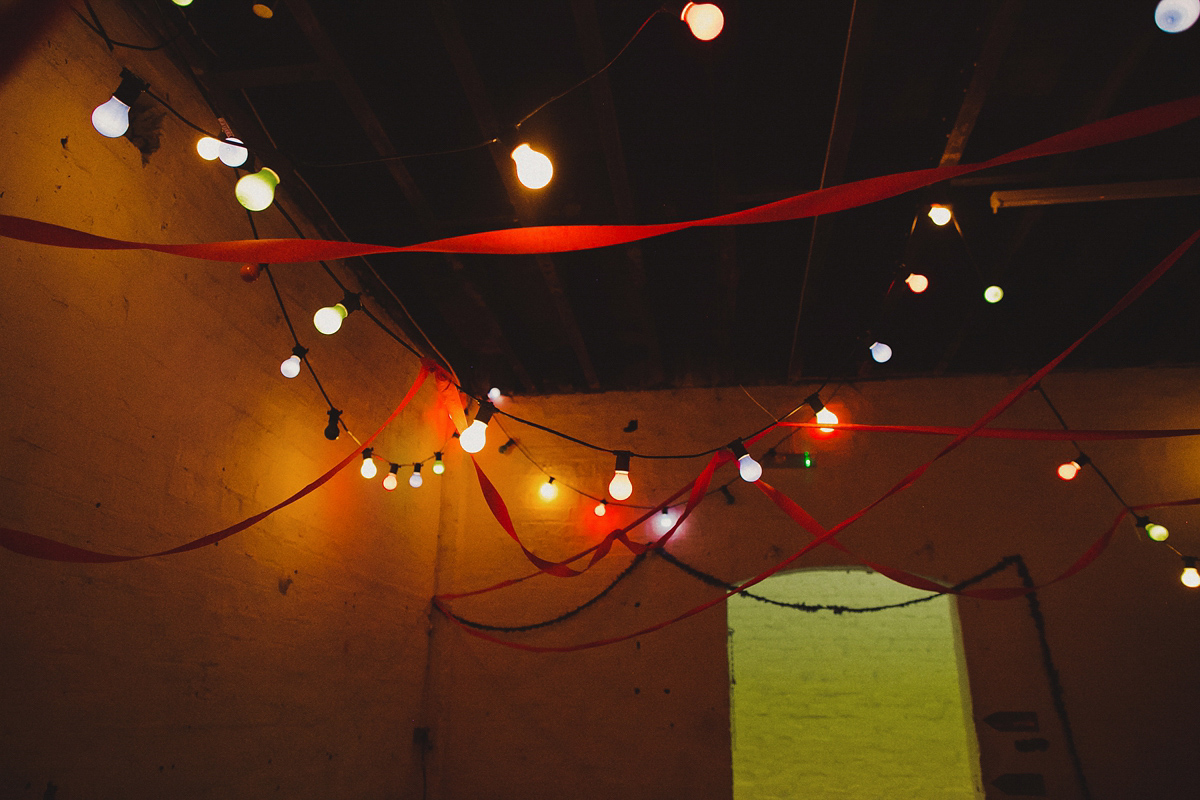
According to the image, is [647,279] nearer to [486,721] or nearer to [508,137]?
[508,137]

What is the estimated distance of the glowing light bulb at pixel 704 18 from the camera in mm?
1888

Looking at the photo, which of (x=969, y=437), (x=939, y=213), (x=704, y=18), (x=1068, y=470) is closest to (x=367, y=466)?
(x=704, y=18)

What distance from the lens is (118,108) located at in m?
1.75

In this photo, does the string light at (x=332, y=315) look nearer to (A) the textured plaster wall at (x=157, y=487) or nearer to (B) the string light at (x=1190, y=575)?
(A) the textured plaster wall at (x=157, y=487)

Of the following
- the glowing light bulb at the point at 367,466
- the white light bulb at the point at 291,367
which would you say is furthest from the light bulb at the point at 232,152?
the glowing light bulb at the point at 367,466

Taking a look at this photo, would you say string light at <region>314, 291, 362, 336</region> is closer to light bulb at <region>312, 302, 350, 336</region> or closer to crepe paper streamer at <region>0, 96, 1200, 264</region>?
light bulb at <region>312, 302, 350, 336</region>

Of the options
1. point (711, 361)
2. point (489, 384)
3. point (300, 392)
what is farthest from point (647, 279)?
point (300, 392)

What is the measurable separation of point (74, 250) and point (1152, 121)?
3017mm

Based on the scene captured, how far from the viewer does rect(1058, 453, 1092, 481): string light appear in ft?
14.2

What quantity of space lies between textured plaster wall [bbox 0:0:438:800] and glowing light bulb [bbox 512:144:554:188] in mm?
1413

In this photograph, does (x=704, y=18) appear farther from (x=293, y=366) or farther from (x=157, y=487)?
(x=157, y=487)

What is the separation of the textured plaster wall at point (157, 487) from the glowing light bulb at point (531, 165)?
141cm

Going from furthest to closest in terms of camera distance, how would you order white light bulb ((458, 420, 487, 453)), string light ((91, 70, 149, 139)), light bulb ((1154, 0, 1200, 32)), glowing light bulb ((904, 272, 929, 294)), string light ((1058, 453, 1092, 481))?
1. string light ((1058, 453, 1092, 481))
2. glowing light bulb ((904, 272, 929, 294))
3. white light bulb ((458, 420, 487, 453))
4. light bulb ((1154, 0, 1200, 32))
5. string light ((91, 70, 149, 139))

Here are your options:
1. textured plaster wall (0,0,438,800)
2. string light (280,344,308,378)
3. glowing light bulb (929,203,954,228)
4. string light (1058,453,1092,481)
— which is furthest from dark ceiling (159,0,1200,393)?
string light (280,344,308,378)
